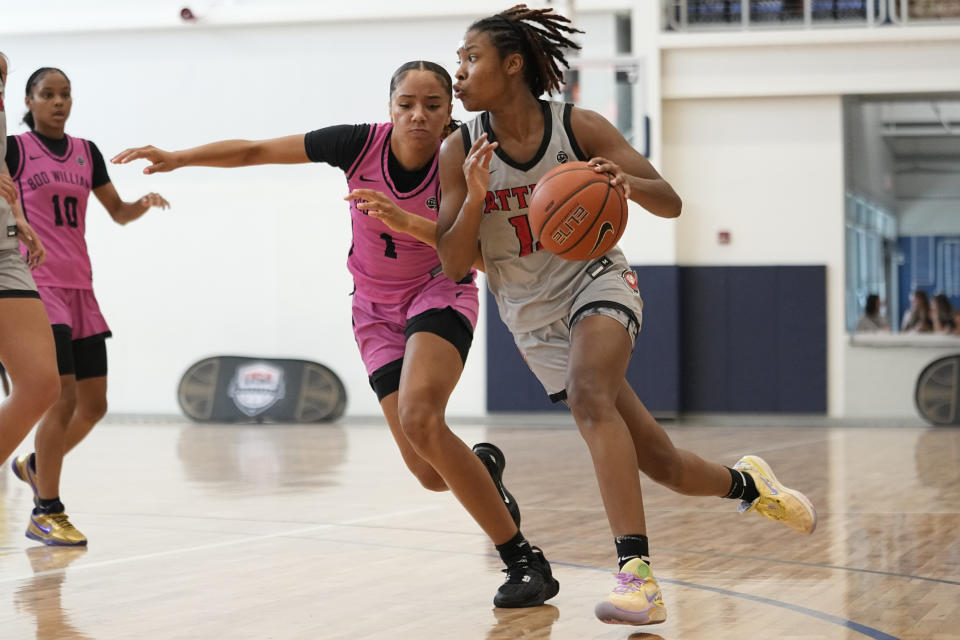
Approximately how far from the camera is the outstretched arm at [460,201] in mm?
3238

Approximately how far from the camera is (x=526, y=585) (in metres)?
3.47

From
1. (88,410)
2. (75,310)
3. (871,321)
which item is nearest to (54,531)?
(88,410)

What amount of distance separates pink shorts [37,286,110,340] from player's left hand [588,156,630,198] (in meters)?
2.41

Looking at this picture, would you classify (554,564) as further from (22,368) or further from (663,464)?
(22,368)

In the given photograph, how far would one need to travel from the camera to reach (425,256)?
392cm

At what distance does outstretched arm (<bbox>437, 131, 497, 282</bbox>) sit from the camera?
10.6 ft

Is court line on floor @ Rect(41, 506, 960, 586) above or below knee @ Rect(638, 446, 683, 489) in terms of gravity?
below

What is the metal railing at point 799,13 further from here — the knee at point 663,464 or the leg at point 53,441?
the knee at point 663,464

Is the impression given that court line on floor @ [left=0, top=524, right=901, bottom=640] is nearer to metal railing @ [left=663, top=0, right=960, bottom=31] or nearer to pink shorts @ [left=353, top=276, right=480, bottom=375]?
pink shorts @ [left=353, top=276, right=480, bottom=375]

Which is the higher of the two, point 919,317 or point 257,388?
point 919,317

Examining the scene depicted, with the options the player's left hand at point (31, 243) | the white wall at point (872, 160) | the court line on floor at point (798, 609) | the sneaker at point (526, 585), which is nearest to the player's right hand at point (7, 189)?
the player's left hand at point (31, 243)

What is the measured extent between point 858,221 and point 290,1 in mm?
7745

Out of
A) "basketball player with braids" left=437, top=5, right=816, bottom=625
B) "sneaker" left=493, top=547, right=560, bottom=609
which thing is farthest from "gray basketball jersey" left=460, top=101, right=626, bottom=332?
"sneaker" left=493, top=547, right=560, bottom=609

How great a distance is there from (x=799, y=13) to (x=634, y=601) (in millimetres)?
11197
